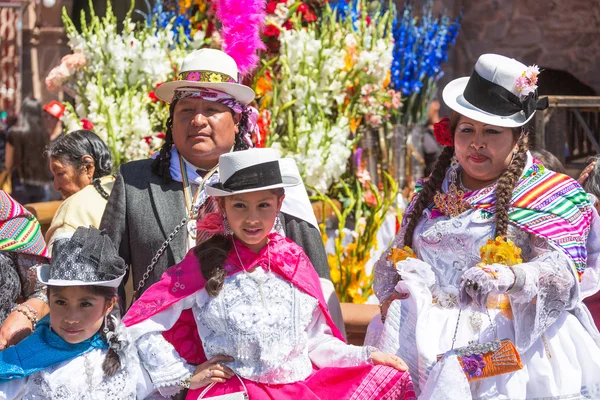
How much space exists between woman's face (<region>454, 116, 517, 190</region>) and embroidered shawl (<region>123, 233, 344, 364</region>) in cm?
67

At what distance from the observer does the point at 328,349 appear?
10.8 feet

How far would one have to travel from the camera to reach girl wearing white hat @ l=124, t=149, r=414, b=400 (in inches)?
125

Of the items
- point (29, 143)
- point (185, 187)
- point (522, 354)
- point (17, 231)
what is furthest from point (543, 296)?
point (29, 143)

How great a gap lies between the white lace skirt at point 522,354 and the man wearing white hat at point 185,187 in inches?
16.9

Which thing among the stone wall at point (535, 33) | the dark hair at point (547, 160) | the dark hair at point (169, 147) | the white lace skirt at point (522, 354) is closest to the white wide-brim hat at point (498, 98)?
the white lace skirt at point (522, 354)

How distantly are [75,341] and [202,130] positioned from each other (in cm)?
94

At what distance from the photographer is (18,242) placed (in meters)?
3.46

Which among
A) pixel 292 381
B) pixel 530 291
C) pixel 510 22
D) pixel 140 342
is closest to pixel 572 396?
pixel 530 291

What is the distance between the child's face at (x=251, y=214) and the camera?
126 inches

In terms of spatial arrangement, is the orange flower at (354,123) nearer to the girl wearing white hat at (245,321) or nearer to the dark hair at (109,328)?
the girl wearing white hat at (245,321)

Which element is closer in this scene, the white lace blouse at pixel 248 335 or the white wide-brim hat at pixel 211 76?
the white lace blouse at pixel 248 335

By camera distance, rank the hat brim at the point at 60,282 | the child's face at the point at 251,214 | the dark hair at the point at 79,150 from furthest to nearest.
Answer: the dark hair at the point at 79,150 < the child's face at the point at 251,214 < the hat brim at the point at 60,282

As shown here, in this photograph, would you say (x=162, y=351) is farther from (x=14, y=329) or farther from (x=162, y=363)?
(x=14, y=329)

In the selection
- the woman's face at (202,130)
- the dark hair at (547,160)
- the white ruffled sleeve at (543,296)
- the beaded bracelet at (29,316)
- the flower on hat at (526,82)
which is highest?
the flower on hat at (526,82)
